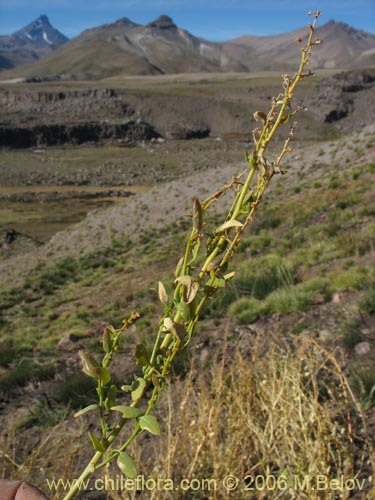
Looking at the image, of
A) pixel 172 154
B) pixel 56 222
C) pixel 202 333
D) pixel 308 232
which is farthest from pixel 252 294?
pixel 172 154

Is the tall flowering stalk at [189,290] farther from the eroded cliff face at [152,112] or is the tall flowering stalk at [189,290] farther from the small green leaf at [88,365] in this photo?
the eroded cliff face at [152,112]

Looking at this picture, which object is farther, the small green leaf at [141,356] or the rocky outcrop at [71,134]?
the rocky outcrop at [71,134]

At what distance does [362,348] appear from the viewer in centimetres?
469

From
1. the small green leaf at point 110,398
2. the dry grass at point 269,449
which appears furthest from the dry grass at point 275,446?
the small green leaf at point 110,398

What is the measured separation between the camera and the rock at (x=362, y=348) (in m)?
4.64

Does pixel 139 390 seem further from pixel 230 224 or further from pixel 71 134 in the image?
pixel 71 134

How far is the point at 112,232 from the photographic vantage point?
768 inches

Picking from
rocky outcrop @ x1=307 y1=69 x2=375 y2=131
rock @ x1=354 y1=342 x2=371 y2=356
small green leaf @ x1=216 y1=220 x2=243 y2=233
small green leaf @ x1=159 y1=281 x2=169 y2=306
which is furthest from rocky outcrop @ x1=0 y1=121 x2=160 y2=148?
small green leaf @ x1=216 y1=220 x2=243 y2=233

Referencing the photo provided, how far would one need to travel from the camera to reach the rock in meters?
4.64

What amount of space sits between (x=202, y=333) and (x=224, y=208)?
1074 cm

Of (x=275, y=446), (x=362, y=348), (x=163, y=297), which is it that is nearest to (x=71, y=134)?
(x=362, y=348)

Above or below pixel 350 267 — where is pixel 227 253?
above

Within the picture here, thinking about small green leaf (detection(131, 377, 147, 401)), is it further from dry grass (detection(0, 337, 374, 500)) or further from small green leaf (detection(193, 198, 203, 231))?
dry grass (detection(0, 337, 374, 500))

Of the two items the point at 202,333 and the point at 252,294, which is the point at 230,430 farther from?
the point at 252,294
